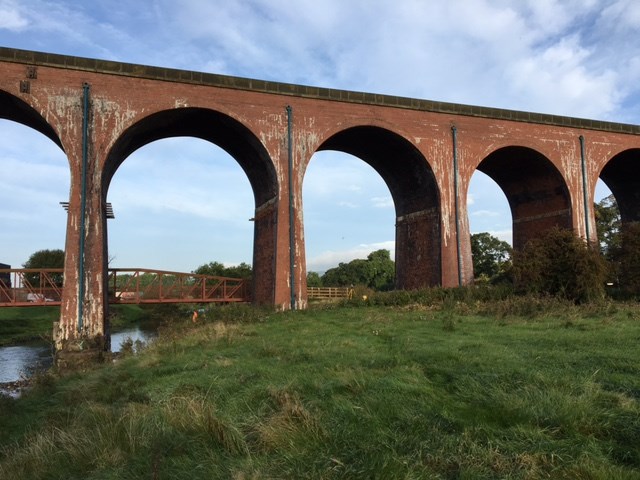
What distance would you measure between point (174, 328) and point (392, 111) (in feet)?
42.5

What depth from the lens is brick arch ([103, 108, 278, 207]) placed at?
19438 millimetres

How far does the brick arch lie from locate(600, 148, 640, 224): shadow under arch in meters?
20.6

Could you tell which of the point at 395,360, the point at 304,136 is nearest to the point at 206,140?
the point at 304,136

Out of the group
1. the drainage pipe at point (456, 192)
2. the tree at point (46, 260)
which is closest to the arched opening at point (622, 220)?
the drainage pipe at point (456, 192)

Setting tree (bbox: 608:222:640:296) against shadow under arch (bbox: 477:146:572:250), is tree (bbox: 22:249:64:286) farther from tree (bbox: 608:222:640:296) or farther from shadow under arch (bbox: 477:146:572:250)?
tree (bbox: 608:222:640:296)

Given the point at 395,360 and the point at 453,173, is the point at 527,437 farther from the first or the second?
the point at 453,173

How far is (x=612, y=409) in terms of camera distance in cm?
462

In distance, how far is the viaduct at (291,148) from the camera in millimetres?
17391

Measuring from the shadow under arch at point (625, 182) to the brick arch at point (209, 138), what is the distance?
20.6 meters

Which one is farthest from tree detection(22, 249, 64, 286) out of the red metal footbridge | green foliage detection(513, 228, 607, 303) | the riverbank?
green foliage detection(513, 228, 607, 303)

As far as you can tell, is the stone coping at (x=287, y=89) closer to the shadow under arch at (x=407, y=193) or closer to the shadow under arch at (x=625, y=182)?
the shadow under arch at (x=407, y=193)

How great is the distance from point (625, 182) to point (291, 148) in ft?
76.0

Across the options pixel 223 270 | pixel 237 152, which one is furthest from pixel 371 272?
pixel 237 152

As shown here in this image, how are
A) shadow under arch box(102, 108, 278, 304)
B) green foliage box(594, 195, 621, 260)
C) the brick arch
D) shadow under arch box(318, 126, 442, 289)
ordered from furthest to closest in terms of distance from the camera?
green foliage box(594, 195, 621, 260)
shadow under arch box(318, 126, 442, 289)
shadow under arch box(102, 108, 278, 304)
the brick arch
